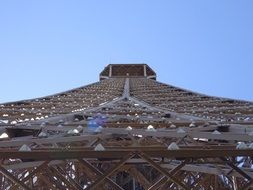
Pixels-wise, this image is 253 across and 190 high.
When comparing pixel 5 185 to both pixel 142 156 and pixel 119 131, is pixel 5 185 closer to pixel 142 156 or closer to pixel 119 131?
pixel 119 131

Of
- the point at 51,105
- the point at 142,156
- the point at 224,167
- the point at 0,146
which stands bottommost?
the point at 51,105

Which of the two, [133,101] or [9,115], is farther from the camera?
[133,101]

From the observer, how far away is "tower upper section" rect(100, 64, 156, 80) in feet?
144

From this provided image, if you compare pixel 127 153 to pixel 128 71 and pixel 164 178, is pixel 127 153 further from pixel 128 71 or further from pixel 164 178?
pixel 128 71

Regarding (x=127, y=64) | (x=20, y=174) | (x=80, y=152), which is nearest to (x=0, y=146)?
(x=80, y=152)

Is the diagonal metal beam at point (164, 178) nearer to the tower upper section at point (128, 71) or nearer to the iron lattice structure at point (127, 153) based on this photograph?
the iron lattice structure at point (127, 153)

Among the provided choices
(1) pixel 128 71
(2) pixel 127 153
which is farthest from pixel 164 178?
(1) pixel 128 71

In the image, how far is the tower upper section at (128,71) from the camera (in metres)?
43.8

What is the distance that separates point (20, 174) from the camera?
962cm

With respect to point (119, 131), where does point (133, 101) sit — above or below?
below

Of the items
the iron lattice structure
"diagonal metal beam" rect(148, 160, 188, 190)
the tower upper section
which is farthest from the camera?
the tower upper section

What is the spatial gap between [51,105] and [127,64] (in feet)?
85.2

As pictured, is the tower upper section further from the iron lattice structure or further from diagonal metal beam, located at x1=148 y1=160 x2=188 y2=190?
diagonal metal beam, located at x1=148 y1=160 x2=188 y2=190

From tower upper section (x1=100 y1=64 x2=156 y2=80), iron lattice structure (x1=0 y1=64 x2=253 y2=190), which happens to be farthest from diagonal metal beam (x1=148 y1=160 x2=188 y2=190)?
tower upper section (x1=100 y1=64 x2=156 y2=80)
